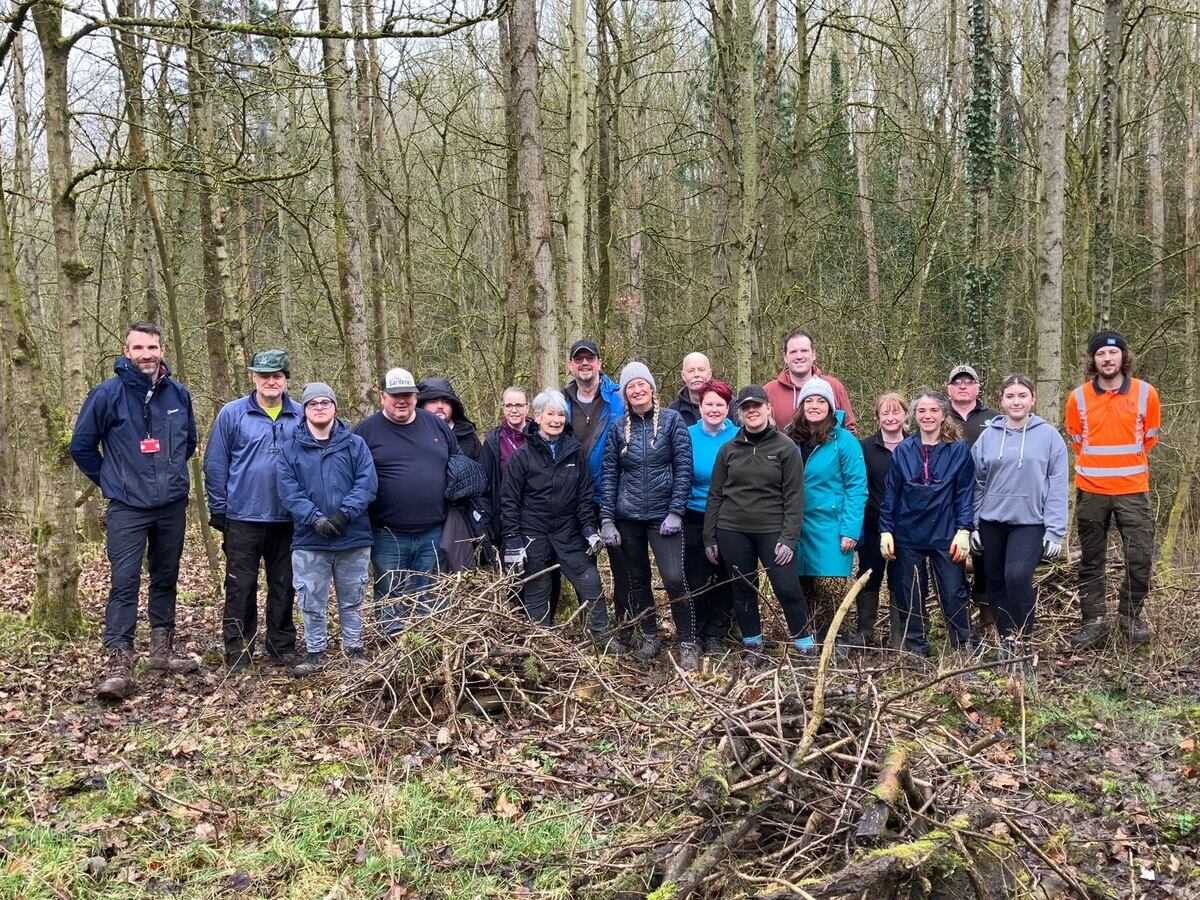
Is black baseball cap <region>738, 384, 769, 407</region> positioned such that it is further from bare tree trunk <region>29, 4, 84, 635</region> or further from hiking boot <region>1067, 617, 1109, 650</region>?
bare tree trunk <region>29, 4, 84, 635</region>

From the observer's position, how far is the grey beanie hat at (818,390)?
20.0 ft

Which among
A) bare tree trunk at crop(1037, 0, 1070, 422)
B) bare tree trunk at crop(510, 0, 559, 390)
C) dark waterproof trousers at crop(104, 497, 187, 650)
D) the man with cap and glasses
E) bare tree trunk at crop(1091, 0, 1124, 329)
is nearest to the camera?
dark waterproof trousers at crop(104, 497, 187, 650)

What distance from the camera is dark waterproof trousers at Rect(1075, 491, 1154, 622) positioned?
614 cm

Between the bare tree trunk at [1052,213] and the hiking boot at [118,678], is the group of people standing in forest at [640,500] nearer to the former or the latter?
the hiking boot at [118,678]

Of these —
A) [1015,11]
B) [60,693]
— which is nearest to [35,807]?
[60,693]

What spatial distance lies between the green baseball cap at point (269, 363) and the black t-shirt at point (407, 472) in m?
0.70

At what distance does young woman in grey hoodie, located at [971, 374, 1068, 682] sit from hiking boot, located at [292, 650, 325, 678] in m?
4.64

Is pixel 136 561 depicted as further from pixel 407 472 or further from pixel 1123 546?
pixel 1123 546

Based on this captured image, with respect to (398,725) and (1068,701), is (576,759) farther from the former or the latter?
(1068,701)

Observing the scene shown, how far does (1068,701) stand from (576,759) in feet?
10.2

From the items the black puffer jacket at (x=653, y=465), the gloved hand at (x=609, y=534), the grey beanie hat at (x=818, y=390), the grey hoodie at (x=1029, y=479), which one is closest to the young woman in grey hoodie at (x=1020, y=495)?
the grey hoodie at (x=1029, y=479)

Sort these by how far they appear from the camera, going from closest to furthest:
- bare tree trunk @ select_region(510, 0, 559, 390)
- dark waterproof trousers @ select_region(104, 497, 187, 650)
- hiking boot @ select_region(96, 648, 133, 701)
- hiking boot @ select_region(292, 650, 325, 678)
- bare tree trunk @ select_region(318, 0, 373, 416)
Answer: hiking boot @ select_region(96, 648, 133, 701)
dark waterproof trousers @ select_region(104, 497, 187, 650)
hiking boot @ select_region(292, 650, 325, 678)
bare tree trunk @ select_region(510, 0, 559, 390)
bare tree trunk @ select_region(318, 0, 373, 416)

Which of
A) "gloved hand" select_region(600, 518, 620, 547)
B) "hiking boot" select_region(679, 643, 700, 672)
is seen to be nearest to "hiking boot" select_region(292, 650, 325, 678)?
"gloved hand" select_region(600, 518, 620, 547)

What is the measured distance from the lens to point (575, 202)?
799 centimetres
